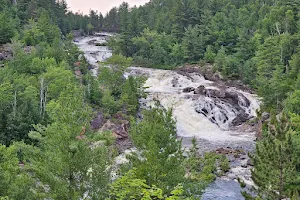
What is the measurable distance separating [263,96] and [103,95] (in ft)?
72.3

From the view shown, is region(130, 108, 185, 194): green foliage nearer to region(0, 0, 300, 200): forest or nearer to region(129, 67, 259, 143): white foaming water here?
region(0, 0, 300, 200): forest

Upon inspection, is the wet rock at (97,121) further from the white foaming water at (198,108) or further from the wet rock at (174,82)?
the wet rock at (174,82)

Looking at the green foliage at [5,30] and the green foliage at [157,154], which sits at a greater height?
the green foliage at [5,30]

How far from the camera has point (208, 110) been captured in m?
Answer: 57.3

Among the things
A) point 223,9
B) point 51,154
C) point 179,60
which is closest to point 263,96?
point 179,60

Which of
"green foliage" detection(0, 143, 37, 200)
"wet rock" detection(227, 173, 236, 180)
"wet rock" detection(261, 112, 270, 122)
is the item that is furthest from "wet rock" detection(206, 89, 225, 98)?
"green foliage" detection(0, 143, 37, 200)

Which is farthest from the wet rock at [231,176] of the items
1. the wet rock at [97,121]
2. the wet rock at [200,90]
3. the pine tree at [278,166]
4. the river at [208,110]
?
the wet rock at [200,90]

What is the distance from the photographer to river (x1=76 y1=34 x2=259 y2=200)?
147 feet

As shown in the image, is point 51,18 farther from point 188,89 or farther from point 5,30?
point 188,89

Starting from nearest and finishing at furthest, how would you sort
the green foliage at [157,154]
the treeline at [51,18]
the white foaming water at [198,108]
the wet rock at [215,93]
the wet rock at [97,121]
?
the green foliage at [157,154]
the wet rock at [97,121]
the white foaming water at [198,108]
the wet rock at [215,93]
the treeline at [51,18]

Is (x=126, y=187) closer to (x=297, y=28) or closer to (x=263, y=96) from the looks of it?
(x=263, y=96)

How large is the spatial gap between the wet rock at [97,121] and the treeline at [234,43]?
62.7ft

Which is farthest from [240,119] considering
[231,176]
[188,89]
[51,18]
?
[51,18]

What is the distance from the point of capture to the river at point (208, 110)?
44656 millimetres
